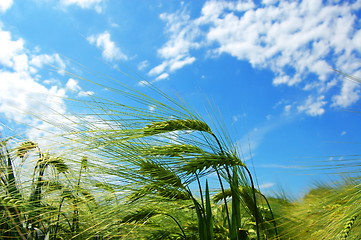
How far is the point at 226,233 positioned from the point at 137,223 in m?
0.58

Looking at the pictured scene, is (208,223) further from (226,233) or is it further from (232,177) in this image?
(226,233)

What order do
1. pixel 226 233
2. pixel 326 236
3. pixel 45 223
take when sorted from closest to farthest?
pixel 326 236 < pixel 226 233 < pixel 45 223

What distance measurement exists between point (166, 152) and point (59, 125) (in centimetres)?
55

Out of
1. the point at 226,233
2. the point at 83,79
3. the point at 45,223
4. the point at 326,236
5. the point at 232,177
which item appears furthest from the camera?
the point at 45,223

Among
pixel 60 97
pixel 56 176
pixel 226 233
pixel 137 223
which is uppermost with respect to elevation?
pixel 60 97

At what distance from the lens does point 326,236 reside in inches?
44.7

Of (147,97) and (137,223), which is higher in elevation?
(147,97)

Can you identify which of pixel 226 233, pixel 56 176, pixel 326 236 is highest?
pixel 56 176

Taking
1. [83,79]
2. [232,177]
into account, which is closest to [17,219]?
[83,79]

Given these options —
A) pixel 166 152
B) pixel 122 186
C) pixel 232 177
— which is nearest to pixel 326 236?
pixel 232 177

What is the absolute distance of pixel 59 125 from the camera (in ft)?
4.76

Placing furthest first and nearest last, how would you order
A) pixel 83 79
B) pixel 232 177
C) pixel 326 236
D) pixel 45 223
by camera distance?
pixel 45 223 < pixel 232 177 < pixel 83 79 < pixel 326 236

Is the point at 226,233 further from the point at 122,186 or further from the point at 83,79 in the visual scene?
the point at 83,79

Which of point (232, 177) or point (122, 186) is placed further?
point (232, 177)
